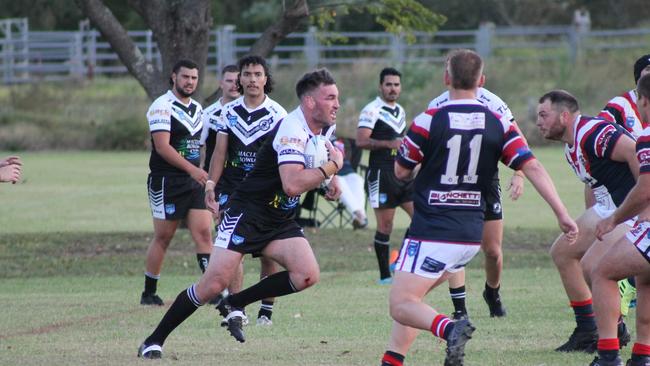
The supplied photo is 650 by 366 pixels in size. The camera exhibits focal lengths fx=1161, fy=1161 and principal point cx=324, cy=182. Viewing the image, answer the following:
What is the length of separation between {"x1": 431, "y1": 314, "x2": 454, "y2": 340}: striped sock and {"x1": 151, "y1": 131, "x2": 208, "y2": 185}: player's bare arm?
4238mm

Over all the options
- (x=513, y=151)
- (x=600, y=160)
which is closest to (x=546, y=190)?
(x=513, y=151)

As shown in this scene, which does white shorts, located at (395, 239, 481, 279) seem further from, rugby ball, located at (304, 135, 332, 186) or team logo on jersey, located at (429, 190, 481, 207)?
rugby ball, located at (304, 135, 332, 186)

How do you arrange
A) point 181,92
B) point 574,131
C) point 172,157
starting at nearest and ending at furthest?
point 574,131, point 172,157, point 181,92

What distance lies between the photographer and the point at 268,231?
833 centimetres

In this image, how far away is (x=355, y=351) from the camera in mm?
8594

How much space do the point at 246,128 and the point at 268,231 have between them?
1960mm

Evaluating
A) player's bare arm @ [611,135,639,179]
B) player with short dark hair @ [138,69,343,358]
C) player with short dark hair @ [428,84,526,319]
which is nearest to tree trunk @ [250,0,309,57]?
player with short dark hair @ [428,84,526,319]

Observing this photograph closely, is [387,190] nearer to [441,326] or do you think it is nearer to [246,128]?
[246,128]

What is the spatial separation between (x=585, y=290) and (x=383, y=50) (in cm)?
3505

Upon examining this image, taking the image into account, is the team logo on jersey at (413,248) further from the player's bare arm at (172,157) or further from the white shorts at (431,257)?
the player's bare arm at (172,157)

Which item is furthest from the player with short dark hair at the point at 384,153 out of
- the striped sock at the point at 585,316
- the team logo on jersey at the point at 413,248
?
the team logo on jersey at the point at 413,248

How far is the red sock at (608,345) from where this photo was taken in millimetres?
7469

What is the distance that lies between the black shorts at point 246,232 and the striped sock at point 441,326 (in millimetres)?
1874

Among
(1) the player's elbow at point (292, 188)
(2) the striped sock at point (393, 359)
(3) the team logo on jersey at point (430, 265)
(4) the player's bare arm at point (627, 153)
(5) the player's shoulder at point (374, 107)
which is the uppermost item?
(4) the player's bare arm at point (627, 153)
